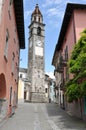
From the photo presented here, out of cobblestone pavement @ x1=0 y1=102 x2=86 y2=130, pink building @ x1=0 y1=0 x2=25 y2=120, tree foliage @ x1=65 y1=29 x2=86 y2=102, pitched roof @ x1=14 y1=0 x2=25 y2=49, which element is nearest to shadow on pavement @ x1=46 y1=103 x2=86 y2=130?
cobblestone pavement @ x1=0 y1=102 x2=86 y2=130

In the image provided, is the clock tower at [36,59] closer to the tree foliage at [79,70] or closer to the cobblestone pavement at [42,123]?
the cobblestone pavement at [42,123]

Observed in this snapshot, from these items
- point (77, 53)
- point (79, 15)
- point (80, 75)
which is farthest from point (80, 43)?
point (79, 15)

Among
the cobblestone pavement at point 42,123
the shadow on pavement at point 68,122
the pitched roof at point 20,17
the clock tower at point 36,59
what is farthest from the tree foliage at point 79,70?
the clock tower at point 36,59

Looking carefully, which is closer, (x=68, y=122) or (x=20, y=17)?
(x=68, y=122)

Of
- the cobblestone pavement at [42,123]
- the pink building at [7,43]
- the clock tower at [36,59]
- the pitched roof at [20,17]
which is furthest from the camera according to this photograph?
the clock tower at [36,59]

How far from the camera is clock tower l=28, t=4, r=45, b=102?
184 feet

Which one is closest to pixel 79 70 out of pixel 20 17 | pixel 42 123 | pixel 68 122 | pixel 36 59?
pixel 68 122

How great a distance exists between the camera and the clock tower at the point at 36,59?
184 feet

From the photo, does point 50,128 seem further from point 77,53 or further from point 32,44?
point 32,44

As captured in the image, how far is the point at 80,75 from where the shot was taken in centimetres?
1288

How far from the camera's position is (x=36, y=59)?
195 feet

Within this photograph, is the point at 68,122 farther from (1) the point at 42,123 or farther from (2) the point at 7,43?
(2) the point at 7,43

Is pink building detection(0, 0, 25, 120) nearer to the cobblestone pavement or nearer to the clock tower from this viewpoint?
the cobblestone pavement

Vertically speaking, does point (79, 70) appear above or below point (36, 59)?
below
